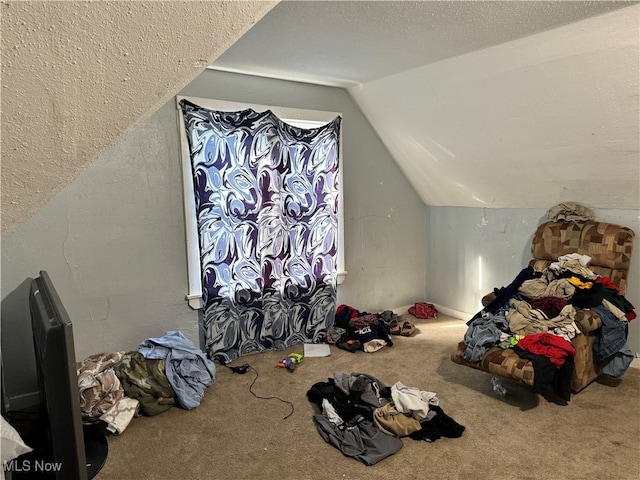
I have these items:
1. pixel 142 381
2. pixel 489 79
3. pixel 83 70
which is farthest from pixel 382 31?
pixel 142 381

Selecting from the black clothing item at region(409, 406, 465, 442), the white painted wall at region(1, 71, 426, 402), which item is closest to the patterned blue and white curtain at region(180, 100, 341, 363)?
the white painted wall at region(1, 71, 426, 402)

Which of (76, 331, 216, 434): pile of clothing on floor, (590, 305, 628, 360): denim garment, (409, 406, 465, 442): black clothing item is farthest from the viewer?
(590, 305, 628, 360): denim garment

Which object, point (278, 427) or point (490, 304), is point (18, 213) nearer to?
point (278, 427)

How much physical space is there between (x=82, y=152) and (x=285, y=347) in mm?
2988

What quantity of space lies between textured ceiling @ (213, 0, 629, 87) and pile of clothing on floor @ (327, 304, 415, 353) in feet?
7.03

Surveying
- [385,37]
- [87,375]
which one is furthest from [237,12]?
[87,375]

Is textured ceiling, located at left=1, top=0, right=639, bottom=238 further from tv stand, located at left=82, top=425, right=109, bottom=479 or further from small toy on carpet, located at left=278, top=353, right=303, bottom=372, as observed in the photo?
small toy on carpet, located at left=278, top=353, right=303, bottom=372

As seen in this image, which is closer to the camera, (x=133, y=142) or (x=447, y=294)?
(x=133, y=142)

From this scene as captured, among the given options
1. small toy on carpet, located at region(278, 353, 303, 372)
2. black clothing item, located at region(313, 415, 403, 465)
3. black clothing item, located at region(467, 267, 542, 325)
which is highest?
black clothing item, located at region(467, 267, 542, 325)

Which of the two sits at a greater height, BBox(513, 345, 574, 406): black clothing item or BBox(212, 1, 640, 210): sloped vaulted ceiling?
BBox(212, 1, 640, 210): sloped vaulted ceiling

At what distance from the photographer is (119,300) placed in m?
3.08

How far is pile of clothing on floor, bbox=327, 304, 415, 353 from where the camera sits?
3.70 meters

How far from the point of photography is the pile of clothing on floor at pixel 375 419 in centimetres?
231

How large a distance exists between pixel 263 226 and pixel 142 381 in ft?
4.75
